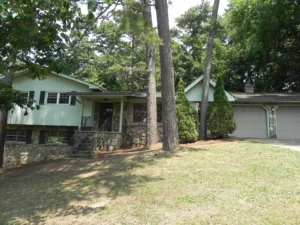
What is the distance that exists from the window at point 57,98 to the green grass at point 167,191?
763 centimetres

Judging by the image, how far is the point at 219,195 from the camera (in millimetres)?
→ 5012

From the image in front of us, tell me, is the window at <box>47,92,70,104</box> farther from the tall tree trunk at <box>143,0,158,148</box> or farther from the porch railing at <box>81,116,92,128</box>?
the tall tree trunk at <box>143,0,158,148</box>

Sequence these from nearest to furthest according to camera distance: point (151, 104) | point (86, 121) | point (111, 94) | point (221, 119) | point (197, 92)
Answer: point (151, 104) < point (221, 119) < point (111, 94) < point (197, 92) < point (86, 121)

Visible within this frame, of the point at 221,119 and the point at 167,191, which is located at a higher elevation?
the point at 221,119

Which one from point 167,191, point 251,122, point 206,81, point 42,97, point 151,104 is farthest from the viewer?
point 42,97

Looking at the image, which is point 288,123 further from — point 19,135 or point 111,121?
point 19,135

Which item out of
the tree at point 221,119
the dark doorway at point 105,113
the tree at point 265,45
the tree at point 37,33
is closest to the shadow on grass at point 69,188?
the tree at point 37,33

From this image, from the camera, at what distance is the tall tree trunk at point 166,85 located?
914 centimetres

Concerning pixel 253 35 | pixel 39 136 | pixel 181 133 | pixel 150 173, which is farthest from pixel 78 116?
pixel 253 35

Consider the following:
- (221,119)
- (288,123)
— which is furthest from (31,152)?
(288,123)

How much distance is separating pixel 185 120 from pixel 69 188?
289 inches

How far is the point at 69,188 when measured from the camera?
6379mm

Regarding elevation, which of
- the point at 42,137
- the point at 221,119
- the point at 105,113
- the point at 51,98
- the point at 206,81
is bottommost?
the point at 42,137

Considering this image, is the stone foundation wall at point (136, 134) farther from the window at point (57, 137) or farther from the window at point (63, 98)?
the window at point (63, 98)
